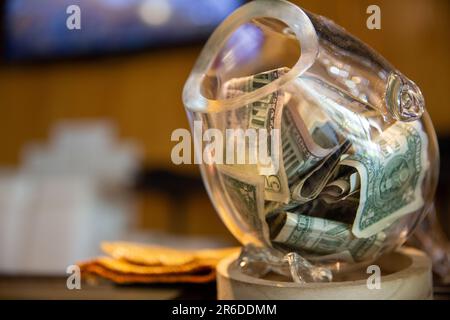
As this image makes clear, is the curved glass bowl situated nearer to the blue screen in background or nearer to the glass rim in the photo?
the glass rim

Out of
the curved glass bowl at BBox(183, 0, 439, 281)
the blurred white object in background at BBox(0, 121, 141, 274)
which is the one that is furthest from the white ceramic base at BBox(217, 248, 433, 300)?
the blurred white object in background at BBox(0, 121, 141, 274)

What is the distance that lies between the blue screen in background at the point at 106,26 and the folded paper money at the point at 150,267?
1855 mm

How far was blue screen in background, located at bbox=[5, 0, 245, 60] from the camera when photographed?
2422mm

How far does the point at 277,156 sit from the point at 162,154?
2247 millimetres

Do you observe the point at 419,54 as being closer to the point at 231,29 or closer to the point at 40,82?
the point at 231,29

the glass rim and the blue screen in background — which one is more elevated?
the blue screen in background

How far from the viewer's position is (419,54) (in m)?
1.88

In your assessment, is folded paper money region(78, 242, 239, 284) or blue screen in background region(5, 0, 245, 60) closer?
folded paper money region(78, 242, 239, 284)

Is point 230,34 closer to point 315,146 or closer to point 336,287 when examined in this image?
point 315,146

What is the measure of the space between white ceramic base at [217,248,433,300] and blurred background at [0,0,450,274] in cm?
147

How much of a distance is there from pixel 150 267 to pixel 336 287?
0.21 metres

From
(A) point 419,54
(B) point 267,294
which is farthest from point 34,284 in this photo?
(A) point 419,54

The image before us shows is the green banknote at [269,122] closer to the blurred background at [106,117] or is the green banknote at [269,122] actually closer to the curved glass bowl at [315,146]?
the curved glass bowl at [315,146]

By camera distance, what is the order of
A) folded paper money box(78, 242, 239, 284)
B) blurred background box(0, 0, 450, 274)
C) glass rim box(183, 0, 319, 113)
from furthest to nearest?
blurred background box(0, 0, 450, 274)
folded paper money box(78, 242, 239, 284)
glass rim box(183, 0, 319, 113)
